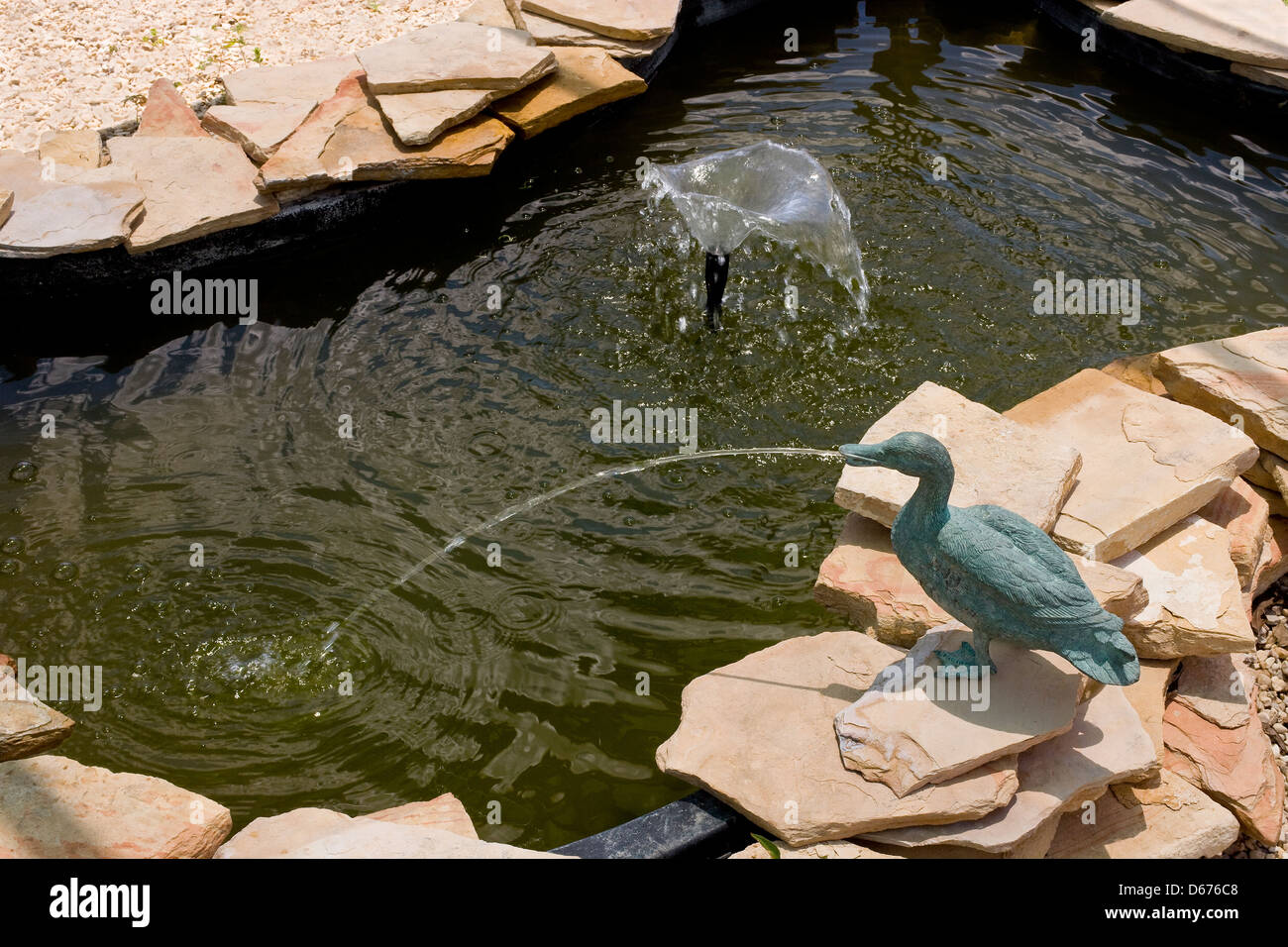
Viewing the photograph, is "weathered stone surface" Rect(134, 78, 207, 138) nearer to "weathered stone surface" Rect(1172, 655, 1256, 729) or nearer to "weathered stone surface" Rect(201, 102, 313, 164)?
"weathered stone surface" Rect(201, 102, 313, 164)

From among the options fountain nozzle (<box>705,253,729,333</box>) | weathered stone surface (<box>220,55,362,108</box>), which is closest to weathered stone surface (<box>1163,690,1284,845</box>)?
fountain nozzle (<box>705,253,729,333</box>)

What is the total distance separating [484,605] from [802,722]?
4.76 feet

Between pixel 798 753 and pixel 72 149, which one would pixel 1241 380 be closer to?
pixel 798 753

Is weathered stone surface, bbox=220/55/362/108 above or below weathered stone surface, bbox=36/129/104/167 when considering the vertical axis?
above

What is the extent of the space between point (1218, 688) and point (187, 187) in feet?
18.3

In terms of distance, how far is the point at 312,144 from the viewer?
20.5 feet

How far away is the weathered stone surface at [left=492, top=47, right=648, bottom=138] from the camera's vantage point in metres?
6.69

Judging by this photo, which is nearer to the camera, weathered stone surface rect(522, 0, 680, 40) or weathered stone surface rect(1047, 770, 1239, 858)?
weathered stone surface rect(1047, 770, 1239, 858)

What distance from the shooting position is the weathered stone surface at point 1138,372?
17.1 feet

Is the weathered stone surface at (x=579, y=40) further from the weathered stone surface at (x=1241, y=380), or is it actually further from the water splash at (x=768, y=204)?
the weathered stone surface at (x=1241, y=380)

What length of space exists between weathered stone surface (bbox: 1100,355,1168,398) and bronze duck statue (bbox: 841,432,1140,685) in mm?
2274

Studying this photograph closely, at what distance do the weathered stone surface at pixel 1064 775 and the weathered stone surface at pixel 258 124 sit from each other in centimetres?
506

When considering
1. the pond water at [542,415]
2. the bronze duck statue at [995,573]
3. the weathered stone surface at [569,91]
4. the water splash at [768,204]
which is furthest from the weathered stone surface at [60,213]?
the bronze duck statue at [995,573]
